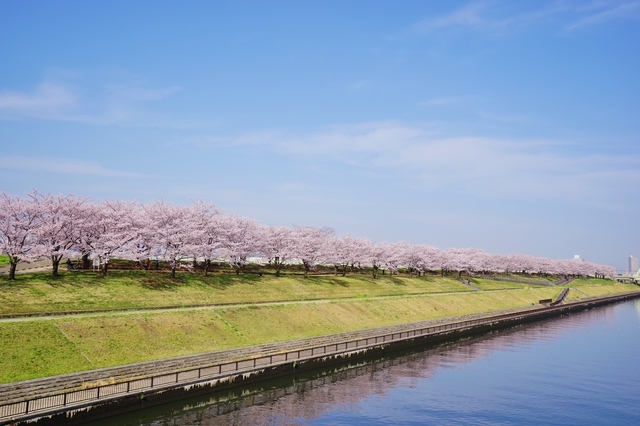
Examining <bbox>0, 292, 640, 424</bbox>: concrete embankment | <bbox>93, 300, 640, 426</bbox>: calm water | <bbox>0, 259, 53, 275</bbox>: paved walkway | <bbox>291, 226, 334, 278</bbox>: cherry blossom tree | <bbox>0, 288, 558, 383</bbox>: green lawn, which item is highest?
<bbox>291, 226, 334, 278</bbox>: cherry blossom tree

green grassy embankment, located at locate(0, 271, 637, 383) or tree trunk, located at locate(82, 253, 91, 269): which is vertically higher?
tree trunk, located at locate(82, 253, 91, 269)

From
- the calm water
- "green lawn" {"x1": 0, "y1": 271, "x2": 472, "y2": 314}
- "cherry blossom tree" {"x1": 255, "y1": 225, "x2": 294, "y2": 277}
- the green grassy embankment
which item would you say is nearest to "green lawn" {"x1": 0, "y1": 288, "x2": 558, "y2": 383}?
the green grassy embankment

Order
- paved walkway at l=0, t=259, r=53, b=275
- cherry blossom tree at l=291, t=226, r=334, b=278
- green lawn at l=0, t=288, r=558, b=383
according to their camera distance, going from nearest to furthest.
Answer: green lawn at l=0, t=288, r=558, b=383 → paved walkway at l=0, t=259, r=53, b=275 → cherry blossom tree at l=291, t=226, r=334, b=278

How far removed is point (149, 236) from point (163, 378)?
36772mm

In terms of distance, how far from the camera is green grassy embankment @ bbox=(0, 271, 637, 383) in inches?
1480

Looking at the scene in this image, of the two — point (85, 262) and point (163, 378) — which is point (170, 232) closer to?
point (85, 262)

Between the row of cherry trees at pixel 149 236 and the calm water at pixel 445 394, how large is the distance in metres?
29.5

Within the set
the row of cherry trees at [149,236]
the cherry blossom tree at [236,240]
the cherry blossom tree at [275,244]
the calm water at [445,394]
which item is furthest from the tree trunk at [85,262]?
the calm water at [445,394]

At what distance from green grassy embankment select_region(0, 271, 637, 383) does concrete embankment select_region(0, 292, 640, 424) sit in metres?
1.88

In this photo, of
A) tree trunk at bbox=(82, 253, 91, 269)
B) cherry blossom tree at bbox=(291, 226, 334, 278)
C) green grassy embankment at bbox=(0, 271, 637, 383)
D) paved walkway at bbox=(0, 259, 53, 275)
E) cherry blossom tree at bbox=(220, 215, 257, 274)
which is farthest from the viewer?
cherry blossom tree at bbox=(291, 226, 334, 278)

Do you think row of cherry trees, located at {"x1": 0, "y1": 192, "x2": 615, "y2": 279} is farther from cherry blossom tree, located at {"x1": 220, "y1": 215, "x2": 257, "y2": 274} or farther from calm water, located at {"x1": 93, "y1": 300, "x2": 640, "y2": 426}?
calm water, located at {"x1": 93, "y1": 300, "x2": 640, "y2": 426}

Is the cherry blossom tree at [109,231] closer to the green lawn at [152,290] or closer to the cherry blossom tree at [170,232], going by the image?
the cherry blossom tree at [170,232]

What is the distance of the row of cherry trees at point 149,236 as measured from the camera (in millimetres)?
56219

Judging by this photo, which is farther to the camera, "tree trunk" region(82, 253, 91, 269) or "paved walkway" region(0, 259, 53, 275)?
"tree trunk" region(82, 253, 91, 269)
